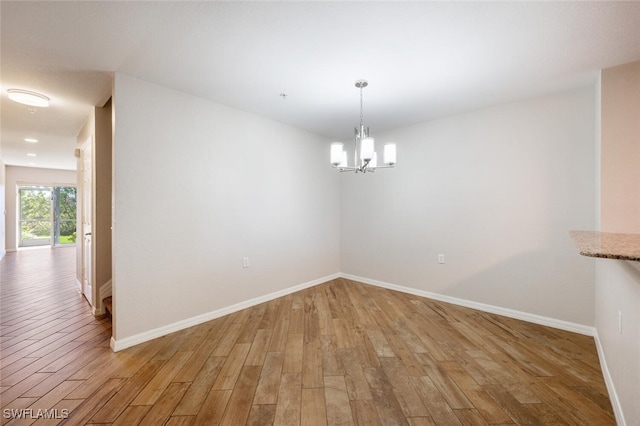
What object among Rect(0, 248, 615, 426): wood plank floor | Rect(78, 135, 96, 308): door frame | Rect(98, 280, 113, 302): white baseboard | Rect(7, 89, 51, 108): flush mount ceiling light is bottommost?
Rect(0, 248, 615, 426): wood plank floor

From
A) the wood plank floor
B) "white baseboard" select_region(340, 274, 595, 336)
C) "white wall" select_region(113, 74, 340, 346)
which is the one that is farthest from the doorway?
"white baseboard" select_region(340, 274, 595, 336)

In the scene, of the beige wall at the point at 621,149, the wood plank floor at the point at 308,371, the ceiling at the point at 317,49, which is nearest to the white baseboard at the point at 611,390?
the wood plank floor at the point at 308,371

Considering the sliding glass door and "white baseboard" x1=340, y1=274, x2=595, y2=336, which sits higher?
the sliding glass door

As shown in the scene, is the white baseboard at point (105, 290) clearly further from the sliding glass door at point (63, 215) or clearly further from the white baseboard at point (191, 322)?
the sliding glass door at point (63, 215)

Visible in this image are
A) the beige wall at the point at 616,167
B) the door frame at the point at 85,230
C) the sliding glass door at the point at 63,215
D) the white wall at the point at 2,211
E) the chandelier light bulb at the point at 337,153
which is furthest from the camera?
the sliding glass door at the point at 63,215

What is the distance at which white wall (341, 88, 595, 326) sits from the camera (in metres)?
2.56

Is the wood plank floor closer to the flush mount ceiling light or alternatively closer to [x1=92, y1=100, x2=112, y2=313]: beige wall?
[x1=92, y1=100, x2=112, y2=313]: beige wall

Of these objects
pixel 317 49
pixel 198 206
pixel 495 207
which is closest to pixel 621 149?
pixel 495 207

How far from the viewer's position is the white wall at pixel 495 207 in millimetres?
2562

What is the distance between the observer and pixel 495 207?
302 cm

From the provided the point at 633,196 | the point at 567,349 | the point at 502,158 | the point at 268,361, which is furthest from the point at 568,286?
the point at 268,361

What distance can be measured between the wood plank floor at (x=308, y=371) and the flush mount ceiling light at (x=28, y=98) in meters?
2.37

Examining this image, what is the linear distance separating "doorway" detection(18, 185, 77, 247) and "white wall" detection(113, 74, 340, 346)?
8.53 metres

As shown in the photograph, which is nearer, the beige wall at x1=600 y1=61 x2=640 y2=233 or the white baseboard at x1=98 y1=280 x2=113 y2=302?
the beige wall at x1=600 y1=61 x2=640 y2=233
